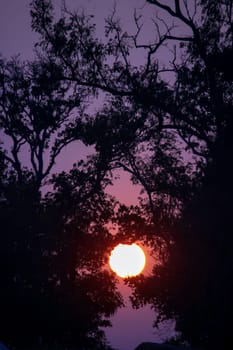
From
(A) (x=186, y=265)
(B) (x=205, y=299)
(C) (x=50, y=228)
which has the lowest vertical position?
(B) (x=205, y=299)

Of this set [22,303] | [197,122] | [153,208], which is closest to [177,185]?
[153,208]

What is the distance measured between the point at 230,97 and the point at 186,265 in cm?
796

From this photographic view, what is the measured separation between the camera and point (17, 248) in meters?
31.4

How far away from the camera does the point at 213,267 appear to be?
977 inches

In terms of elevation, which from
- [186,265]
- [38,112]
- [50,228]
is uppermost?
[38,112]

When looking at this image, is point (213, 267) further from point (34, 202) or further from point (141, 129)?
point (34, 202)

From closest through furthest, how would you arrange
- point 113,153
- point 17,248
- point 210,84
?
point 210,84, point 17,248, point 113,153

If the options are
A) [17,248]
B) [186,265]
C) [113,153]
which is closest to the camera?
[186,265]

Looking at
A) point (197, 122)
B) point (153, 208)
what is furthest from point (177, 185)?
point (197, 122)

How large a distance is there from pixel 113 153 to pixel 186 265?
908 cm

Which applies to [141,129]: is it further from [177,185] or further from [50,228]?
[50,228]

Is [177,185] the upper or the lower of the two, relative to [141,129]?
lower

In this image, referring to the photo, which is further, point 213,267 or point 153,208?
point 153,208

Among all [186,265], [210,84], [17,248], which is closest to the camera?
[210,84]
